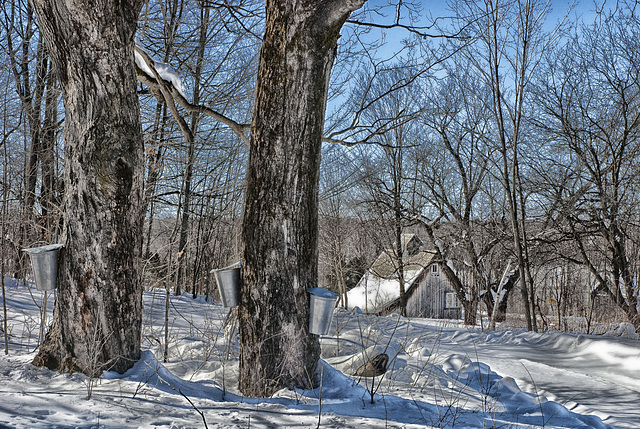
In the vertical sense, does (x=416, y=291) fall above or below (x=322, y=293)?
below

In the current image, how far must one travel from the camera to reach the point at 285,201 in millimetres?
3004

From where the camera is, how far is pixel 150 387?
2.59 metres

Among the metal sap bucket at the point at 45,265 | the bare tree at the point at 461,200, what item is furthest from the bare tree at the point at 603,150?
the metal sap bucket at the point at 45,265

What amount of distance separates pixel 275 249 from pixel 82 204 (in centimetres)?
131

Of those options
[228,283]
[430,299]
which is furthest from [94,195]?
[430,299]

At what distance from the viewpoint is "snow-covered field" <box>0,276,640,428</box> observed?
211 cm

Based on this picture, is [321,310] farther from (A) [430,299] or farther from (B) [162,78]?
(A) [430,299]

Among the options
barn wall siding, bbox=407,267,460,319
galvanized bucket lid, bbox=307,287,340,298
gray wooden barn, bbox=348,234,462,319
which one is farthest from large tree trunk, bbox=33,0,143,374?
barn wall siding, bbox=407,267,460,319

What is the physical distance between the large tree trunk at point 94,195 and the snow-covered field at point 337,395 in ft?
0.71

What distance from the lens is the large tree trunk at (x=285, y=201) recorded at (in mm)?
2953

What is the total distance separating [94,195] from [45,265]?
0.54 metres

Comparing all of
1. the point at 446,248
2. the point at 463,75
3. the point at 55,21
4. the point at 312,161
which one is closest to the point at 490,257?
the point at 446,248

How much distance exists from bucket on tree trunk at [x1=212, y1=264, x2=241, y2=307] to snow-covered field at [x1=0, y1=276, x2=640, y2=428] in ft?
1.88

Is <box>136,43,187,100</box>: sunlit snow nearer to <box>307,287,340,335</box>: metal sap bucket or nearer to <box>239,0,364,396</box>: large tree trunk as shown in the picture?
<box>239,0,364,396</box>: large tree trunk
